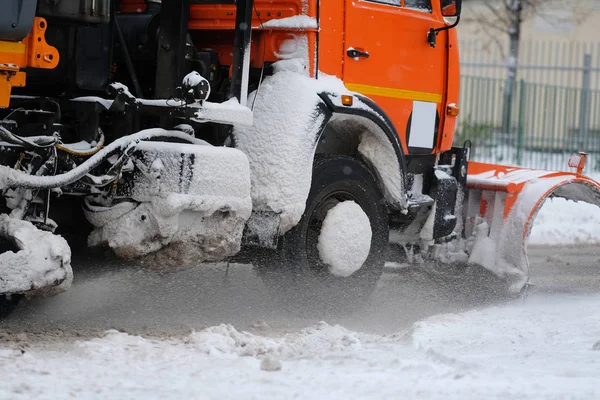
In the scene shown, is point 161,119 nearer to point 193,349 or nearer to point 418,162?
point 193,349

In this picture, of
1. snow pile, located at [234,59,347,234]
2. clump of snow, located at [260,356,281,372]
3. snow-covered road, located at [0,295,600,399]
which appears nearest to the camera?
snow-covered road, located at [0,295,600,399]

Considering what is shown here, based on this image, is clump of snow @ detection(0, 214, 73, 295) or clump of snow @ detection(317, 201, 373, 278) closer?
clump of snow @ detection(0, 214, 73, 295)

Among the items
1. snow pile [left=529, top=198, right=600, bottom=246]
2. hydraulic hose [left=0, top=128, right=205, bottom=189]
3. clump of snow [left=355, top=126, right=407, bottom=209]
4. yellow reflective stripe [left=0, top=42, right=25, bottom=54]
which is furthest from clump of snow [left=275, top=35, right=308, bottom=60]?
snow pile [left=529, top=198, right=600, bottom=246]

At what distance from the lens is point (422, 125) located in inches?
303

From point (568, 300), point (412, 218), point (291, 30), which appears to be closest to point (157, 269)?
point (291, 30)

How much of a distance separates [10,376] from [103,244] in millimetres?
1482

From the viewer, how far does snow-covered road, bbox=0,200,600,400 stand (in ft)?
15.0

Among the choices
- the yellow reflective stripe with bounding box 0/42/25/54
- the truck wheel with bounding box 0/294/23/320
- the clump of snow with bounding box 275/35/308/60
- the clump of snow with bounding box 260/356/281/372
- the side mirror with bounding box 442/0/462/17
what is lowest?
the clump of snow with bounding box 260/356/281/372

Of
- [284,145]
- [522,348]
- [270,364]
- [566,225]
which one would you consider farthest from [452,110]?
[566,225]

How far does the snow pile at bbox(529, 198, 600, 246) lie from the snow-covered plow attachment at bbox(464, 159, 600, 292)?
11.0 ft

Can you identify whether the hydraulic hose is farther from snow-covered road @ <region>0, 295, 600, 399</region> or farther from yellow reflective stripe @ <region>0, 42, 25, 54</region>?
snow-covered road @ <region>0, 295, 600, 399</region>

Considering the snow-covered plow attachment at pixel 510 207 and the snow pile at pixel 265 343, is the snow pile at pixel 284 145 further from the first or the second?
the snow-covered plow attachment at pixel 510 207

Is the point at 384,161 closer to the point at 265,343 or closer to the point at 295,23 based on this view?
the point at 295,23

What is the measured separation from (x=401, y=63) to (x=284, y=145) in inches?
54.2
